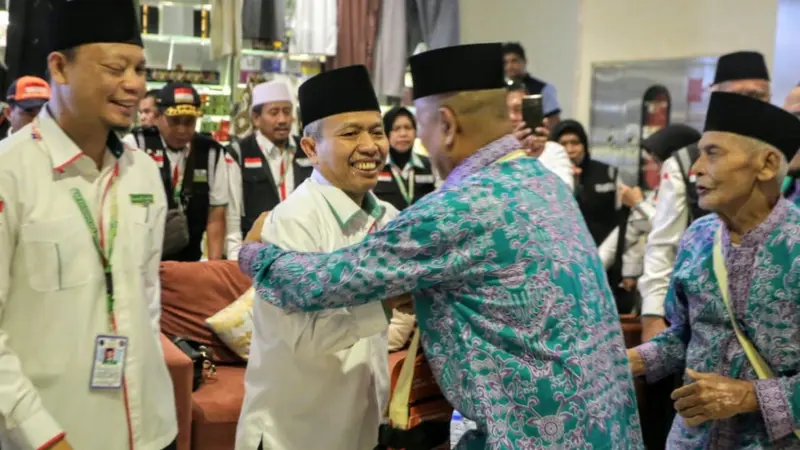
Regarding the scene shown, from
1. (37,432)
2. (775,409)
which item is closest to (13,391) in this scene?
(37,432)

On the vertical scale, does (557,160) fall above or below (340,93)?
below

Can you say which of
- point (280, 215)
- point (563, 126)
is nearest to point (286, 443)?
point (280, 215)

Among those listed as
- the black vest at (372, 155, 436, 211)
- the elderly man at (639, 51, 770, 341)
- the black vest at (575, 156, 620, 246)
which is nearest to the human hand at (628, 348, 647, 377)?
the elderly man at (639, 51, 770, 341)

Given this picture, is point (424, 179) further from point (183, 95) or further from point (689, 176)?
point (689, 176)

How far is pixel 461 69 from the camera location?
1698mm

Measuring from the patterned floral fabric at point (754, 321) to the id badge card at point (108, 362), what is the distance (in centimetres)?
136

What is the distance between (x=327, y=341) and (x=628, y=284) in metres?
2.81

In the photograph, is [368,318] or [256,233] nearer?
[368,318]

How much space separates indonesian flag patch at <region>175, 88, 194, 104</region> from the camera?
448 cm

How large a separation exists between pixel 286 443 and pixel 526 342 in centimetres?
67

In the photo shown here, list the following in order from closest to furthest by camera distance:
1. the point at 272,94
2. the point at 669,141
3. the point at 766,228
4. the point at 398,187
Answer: the point at 766,228, the point at 669,141, the point at 272,94, the point at 398,187

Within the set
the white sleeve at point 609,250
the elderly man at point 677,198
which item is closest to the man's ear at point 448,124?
the elderly man at point 677,198

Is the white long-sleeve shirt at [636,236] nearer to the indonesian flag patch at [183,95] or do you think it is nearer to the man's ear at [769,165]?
the man's ear at [769,165]

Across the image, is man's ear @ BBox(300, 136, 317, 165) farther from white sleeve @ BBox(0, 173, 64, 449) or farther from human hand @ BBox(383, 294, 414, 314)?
white sleeve @ BBox(0, 173, 64, 449)
